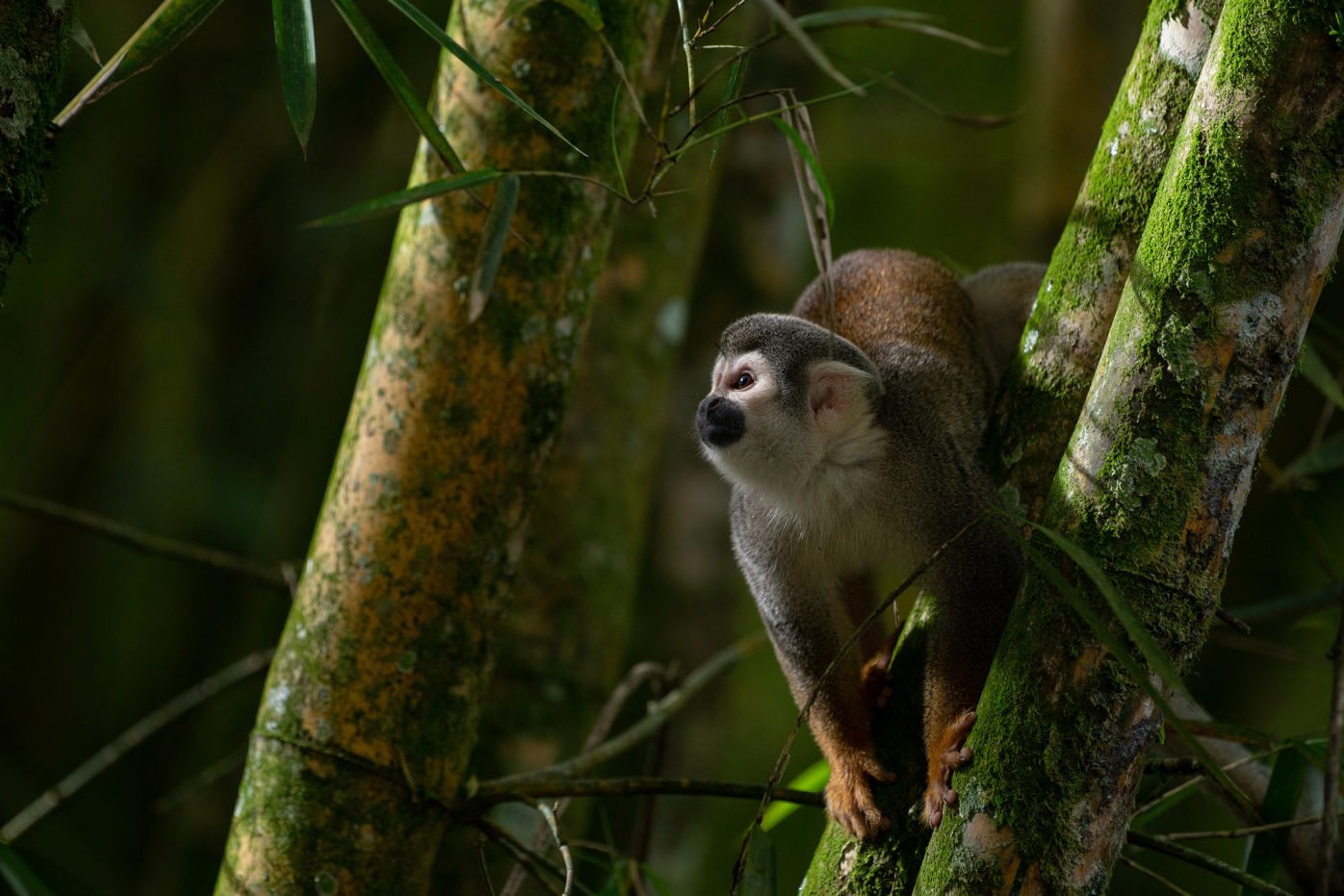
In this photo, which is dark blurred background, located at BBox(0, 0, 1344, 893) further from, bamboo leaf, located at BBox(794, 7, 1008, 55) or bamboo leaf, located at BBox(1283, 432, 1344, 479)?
bamboo leaf, located at BBox(794, 7, 1008, 55)

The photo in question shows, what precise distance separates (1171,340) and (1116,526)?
0.88 feet

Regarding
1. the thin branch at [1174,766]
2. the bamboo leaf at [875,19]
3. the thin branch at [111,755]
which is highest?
the bamboo leaf at [875,19]

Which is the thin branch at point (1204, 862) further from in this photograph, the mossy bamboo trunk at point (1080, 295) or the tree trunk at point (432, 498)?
the tree trunk at point (432, 498)

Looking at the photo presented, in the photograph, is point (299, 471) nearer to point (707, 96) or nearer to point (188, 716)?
point (188, 716)

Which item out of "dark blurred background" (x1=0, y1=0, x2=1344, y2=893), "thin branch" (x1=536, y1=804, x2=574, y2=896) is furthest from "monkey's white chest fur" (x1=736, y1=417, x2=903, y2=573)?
"dark blurred background" (x1=0, y1=0, x2=1344, y2=893)

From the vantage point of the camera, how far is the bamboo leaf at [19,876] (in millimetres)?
1841

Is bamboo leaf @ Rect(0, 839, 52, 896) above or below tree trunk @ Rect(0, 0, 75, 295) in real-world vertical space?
below

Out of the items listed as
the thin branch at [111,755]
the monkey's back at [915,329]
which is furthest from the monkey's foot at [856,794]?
the thin branch at [111,755]

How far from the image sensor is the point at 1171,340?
1.62 meters

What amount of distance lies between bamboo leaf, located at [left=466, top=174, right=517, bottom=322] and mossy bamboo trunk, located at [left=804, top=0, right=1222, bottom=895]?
1.04m

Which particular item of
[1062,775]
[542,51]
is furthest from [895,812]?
[542,51]

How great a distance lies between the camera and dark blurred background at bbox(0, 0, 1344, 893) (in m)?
5.13

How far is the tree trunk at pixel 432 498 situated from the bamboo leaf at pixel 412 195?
1.18 ft

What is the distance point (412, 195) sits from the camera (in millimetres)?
1857
